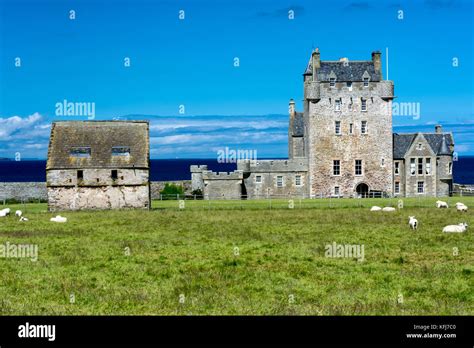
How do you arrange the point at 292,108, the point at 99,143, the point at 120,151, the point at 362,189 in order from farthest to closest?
the point at 292,108 → the point at 362,189 → the point at 99,143 → the point at 120,151

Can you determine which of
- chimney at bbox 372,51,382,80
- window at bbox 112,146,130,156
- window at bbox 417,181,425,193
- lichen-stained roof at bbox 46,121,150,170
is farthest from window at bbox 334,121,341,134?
window at bbox 112,146,130,156

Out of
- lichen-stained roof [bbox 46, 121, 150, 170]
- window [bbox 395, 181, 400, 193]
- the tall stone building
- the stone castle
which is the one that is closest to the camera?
the tall stone building

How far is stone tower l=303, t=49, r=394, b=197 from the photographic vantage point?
2714 inches

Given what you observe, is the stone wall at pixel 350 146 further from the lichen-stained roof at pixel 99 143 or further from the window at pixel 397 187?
the lichen-stained roof at pixel 99 143

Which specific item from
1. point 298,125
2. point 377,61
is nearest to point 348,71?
point 377,61

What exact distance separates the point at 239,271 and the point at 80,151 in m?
37.1

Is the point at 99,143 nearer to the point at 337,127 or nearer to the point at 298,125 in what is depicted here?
the point at 337,127

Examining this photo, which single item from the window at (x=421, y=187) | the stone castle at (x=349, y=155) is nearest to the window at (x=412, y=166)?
the stone castle at (x=349, y=155)

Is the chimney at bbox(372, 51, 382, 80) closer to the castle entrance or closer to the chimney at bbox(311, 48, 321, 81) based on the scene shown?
the chimney at bbox(311, 48, 321, 81)

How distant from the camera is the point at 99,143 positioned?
5553cm

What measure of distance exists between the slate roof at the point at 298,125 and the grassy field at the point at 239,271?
4306 cm
